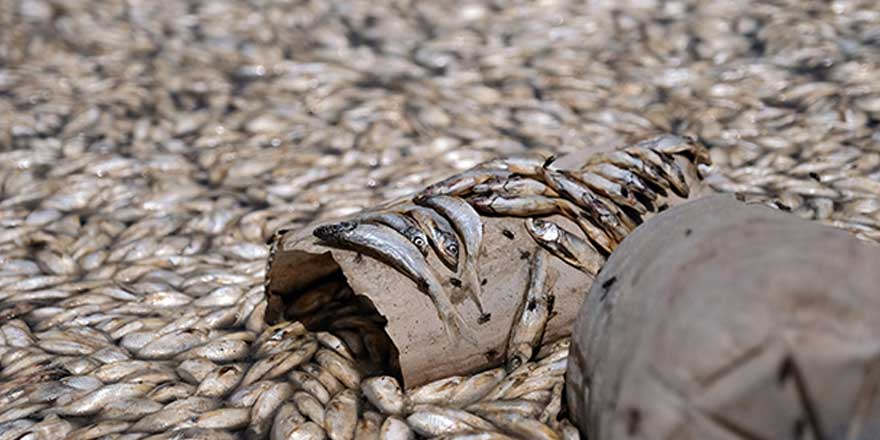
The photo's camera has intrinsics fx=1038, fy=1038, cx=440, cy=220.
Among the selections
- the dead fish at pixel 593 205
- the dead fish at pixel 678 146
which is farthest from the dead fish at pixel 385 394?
the dead fish at pixel 678 146

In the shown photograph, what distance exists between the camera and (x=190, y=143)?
16.5ft

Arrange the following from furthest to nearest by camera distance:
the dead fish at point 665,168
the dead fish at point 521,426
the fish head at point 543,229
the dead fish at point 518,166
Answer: the dead fish at point 665,168 < the dead fish at point 518,166 < the fish head at point 543,229 < the dead fish at point 521,426

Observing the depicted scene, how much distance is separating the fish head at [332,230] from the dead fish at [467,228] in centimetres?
28

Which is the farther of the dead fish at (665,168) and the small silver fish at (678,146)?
the small silver fish at (678,146)

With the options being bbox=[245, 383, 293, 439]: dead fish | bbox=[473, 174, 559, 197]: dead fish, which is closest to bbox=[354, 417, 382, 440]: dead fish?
bbox=[245, 383, 293, 439]: dead fish

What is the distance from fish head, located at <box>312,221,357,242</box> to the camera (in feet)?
10.6

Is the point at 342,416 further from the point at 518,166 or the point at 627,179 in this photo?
the point at 627,179

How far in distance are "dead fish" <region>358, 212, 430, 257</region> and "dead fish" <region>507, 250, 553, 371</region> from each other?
347mm

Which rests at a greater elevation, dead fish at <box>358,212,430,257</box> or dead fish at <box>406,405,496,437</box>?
dead fish at <box>358,212,430,257</box>

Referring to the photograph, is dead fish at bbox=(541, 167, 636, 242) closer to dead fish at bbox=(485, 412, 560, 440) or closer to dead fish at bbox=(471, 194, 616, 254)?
dead fish at bbox=(471, 194, 616, 254)

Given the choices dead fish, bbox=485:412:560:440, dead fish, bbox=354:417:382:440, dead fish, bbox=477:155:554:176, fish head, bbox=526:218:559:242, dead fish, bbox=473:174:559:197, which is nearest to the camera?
dead fish, bbox=485:412:560:440

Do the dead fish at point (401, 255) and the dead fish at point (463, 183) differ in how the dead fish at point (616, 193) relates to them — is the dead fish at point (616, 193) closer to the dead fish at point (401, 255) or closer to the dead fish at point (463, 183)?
the dead fish at point (463, 183)

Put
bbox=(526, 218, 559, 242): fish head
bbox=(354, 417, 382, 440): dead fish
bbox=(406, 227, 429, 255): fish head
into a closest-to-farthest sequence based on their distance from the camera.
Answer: bbox=(354, 417, 382, 440): dead fish < bbox=(406, 227, 429, 255): fish head < bbox=(526, 218, 559, 242): fish head

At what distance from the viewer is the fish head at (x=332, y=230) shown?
3240 mm
